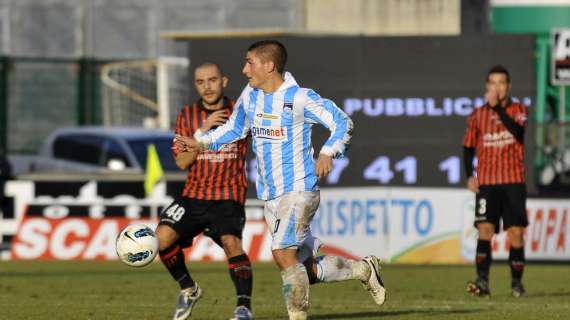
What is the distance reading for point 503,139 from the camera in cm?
1561

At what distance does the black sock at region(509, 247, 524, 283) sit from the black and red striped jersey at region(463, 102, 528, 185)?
2.21ft

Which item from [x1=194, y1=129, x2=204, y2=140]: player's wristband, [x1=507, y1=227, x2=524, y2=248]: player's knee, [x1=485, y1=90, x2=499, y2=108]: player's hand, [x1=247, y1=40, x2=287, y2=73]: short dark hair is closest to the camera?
[x1=247, y1=40, x2=287, y2=73]: short dark hair

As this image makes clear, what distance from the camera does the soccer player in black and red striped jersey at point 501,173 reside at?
1548 cm

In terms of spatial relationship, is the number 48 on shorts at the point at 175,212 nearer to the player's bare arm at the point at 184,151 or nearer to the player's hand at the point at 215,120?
the player's bare arm at the point at 184,151

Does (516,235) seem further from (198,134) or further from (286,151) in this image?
(286,151)

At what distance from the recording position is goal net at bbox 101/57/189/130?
3312 centimetres

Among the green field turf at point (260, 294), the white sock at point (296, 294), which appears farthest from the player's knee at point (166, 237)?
the white sock at point (296, 294)

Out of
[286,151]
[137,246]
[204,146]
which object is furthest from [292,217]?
[137,246]

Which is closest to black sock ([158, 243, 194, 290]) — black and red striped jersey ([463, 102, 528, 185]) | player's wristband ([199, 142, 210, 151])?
player's wristband ([199, 142, 210, 151])

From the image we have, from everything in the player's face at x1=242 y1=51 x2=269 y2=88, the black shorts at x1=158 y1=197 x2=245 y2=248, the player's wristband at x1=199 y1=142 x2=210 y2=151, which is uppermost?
the player's face at x1=242 y1=51 x2=269 y2=88

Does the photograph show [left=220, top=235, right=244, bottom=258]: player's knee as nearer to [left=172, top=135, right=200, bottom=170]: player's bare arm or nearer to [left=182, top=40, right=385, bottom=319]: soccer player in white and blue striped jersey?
[left=172, top=135, right=200, bottom=170]: player's bare arm

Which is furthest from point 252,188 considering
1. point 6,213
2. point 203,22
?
point 203,22

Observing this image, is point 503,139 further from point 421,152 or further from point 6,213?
point 6,213

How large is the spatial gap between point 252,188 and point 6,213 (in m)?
3.36
